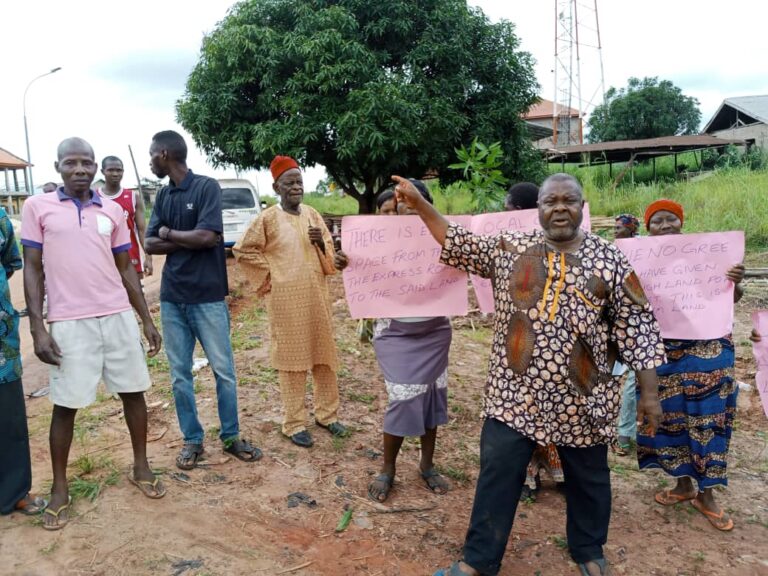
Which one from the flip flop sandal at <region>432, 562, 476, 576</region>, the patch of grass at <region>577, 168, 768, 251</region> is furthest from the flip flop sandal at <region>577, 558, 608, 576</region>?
the patch of grass at <region>577, 168, 768, 251</region>

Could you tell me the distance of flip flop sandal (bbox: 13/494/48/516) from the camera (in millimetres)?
2926

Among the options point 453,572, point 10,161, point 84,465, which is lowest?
point 453,572

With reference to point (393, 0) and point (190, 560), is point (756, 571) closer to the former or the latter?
point (190, 560)

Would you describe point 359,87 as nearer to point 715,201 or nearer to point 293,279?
point 715,201

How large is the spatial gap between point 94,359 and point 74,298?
322mm

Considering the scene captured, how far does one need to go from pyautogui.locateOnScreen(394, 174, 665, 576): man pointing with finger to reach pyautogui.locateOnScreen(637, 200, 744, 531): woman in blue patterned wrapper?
702 mm

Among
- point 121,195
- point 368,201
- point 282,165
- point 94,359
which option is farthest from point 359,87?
point 94,359

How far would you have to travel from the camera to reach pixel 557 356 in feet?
7.42

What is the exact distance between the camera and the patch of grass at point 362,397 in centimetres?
487

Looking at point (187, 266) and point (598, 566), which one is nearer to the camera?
point (598, 566)

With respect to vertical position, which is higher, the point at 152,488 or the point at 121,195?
the point at 121,195

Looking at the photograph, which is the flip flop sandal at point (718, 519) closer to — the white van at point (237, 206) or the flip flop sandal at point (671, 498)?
the flip flop sandal at point (671, 498)

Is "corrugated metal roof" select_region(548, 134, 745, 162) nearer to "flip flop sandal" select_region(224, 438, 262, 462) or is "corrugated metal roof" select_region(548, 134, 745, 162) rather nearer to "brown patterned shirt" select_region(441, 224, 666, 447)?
"flip flop sandal" select_region(224, 438, 262, 462)

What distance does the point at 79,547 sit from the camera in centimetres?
270
